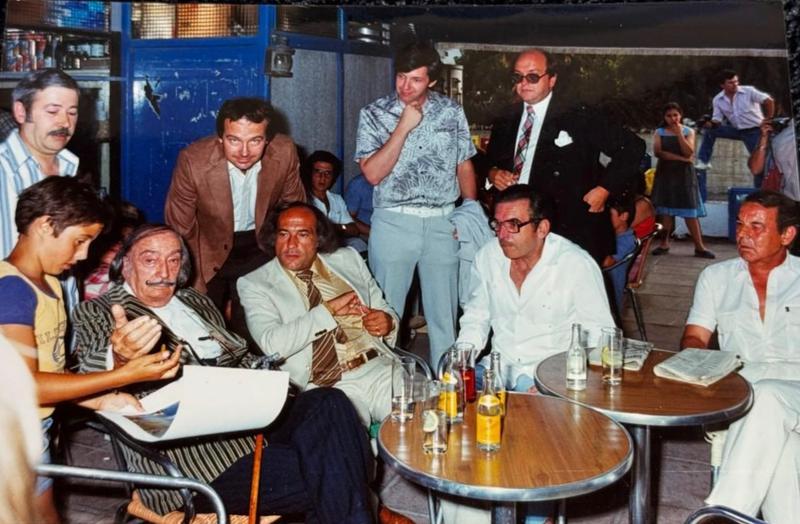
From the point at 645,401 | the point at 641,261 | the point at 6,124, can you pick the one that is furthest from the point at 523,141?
the point at 6,124

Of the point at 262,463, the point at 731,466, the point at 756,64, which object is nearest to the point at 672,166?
the point at 756,64

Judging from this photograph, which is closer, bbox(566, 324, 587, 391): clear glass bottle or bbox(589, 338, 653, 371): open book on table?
bbox(566, 324, 587, 391): clear glass bottle

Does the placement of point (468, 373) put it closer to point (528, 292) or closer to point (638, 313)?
point (528, 292)

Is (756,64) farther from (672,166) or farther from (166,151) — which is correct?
(166,151)

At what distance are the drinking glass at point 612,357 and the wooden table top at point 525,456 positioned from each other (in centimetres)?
17

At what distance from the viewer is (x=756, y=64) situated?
5.45 ft

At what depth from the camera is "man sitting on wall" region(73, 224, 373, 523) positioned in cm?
184

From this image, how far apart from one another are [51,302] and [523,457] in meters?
1.01

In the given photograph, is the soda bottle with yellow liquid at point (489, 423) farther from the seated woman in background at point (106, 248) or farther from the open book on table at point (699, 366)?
the seated woman in background at point (106, 248)

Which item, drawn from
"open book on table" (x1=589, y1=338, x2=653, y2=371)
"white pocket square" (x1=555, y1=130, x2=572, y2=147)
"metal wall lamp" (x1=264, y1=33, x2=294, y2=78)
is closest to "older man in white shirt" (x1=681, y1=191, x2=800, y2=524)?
"open book on table" (x1=589, y1=338, x2=653, y2=371)

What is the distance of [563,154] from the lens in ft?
6.65

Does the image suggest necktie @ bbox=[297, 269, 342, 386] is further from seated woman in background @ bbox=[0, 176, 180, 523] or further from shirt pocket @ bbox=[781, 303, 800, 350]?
shirt pocket @ bbox=[781, 303, 800, 350]

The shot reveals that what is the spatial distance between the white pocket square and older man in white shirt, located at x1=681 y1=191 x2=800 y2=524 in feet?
1.40

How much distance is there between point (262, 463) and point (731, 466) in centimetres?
106
